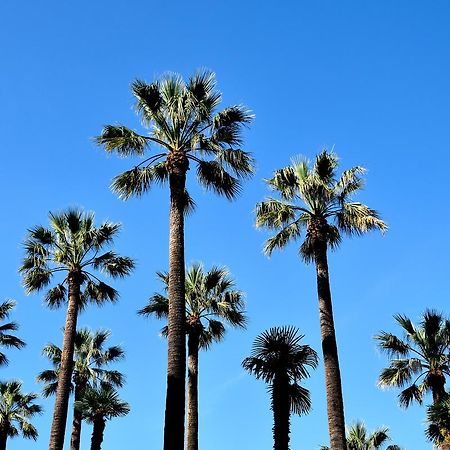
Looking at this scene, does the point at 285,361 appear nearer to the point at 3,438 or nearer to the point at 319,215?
the point at 319,215

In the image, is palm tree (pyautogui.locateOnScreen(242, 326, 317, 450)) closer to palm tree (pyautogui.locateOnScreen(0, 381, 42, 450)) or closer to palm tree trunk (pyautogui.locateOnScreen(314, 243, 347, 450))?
palm tree trunk (pyautogui.locateOnScreen(314, 243, 347, 450))

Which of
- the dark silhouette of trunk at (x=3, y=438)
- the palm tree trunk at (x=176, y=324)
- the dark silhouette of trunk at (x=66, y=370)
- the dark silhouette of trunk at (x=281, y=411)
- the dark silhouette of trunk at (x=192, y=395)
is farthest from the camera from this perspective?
the dark silhouette of trunk at (x=3, y=438)

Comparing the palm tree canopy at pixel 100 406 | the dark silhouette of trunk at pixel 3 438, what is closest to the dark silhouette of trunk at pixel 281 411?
the palm tree canopy at pixel 100 406

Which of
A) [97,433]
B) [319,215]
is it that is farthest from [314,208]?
[97,433]

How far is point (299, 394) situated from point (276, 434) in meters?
1.93

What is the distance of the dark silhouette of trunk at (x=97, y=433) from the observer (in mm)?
29539

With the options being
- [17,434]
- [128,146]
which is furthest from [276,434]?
[17,434]

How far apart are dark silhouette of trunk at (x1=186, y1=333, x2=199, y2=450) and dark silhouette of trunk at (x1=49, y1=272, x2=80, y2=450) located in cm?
518

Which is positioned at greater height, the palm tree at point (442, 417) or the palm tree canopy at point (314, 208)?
the palm tree canopy at point (314, 208)

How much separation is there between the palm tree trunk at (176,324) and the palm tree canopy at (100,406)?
13.5m

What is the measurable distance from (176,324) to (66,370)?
9.16m

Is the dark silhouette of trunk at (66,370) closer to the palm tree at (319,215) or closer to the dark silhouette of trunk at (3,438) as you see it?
the palm tree at (319,215)

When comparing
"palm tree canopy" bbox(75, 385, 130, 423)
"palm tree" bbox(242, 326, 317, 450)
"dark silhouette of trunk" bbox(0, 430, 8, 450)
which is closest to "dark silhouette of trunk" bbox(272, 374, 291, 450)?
"palm tree" bbox(242, 326, 317, 450)

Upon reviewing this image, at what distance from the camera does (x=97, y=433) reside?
29.9 metres
